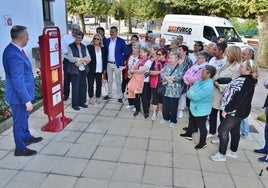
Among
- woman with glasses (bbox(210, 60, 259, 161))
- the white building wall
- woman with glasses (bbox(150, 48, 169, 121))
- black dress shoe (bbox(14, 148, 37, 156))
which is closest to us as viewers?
woman with glasses (bbox(210, 60, 259, 161))

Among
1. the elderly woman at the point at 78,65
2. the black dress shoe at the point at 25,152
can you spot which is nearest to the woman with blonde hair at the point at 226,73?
the elderly woman at the point at 78,65

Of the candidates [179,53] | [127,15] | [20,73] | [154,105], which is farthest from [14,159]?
[127,15]

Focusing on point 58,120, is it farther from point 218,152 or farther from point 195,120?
point 218,152

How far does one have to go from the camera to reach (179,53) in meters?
5.10

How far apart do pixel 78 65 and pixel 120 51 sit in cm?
110

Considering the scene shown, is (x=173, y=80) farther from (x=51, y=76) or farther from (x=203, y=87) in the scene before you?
(x=51, y=76)

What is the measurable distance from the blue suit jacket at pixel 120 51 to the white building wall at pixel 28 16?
12.5ft

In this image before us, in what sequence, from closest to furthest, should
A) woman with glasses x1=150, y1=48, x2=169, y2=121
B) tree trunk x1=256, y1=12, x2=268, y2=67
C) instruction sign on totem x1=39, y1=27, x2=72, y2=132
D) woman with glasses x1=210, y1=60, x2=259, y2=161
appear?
woman with glasses x1=210, y1=60, x2=259, y2=161, instruction sign on totem x1=39, y1=27, x2=72, y2=132, woman with glasses x1=150, y1=48, x2=169, y2=121, tree trunk x1=256, y1=12, x2=268, y2=67

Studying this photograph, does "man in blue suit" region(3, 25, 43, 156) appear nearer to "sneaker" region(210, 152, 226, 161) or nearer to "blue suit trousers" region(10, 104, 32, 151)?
"blue suit trousers" region(10, 104, 32, 151)

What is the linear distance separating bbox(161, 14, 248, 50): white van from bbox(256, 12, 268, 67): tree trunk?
2.64 ft

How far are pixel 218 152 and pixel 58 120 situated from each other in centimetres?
283

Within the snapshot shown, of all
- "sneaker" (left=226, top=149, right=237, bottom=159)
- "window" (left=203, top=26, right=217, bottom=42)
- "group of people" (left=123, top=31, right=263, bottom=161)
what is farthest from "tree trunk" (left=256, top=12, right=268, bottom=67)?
"sneaker" (left=226, top=149, right=237, bottom=159)

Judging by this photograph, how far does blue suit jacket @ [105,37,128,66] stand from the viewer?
20.2 ft

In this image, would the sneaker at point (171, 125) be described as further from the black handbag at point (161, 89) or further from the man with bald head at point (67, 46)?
the man with bald head at point (67, 46)
